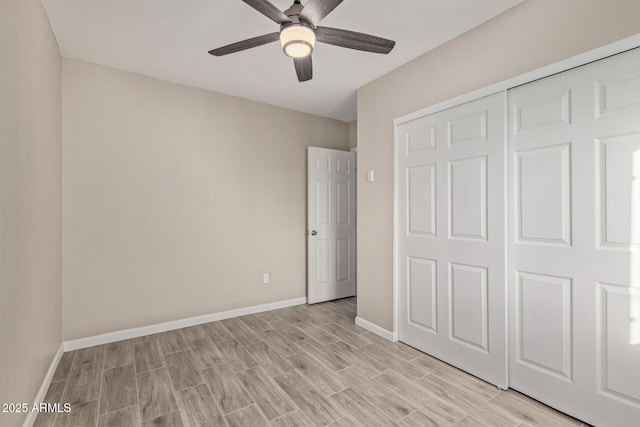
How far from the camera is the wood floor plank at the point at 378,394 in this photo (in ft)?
6.30

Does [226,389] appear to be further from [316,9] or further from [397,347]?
[316,9]

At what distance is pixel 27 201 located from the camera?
171 centimetres

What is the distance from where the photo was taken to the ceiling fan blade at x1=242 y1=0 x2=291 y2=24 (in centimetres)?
156

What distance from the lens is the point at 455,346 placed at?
246 cm

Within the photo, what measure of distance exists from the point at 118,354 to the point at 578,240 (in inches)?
140

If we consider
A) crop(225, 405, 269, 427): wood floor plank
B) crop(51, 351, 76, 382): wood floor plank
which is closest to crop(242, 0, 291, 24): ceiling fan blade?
crop(225, 405, 269, 427): wood floor plank

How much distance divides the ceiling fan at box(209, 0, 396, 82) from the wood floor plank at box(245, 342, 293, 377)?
2.25 meters

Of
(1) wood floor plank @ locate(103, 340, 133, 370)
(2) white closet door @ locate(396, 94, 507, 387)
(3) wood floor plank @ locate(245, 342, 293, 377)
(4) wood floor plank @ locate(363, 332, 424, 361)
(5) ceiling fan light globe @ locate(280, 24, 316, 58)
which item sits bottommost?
(4) wood floor plank @ locate(363, 332, 424, 361)

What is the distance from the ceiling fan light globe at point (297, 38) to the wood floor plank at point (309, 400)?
2.17 meters

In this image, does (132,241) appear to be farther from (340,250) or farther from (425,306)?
(425,306)

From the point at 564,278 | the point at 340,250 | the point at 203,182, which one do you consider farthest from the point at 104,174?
the point at 564,278

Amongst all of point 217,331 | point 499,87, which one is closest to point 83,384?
point 217,331

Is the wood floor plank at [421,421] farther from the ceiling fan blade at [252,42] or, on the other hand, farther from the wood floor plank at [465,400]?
the ceiling fan blade at [252,42]

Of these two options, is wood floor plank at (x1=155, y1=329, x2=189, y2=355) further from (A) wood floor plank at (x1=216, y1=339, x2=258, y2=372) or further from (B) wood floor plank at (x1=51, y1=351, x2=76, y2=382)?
(B) wood floor plank at (x1=51, y1=351, x2=76, y2=382)
